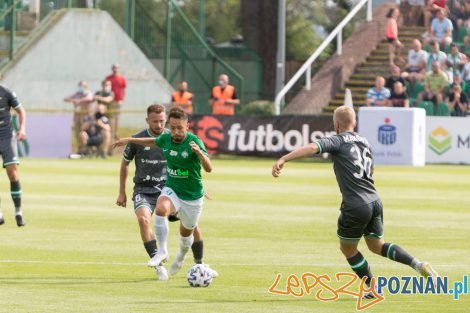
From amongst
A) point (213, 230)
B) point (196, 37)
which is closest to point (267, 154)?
point (196, 37)

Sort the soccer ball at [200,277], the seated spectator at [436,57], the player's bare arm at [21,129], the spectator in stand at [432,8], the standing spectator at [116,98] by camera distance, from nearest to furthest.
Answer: the soccer ball at [200,277]
the player's bare arm at [21,129]
the seated spectator at [436,57]
the standing spectator at [116,98]
the spectator in stand at [432,8]

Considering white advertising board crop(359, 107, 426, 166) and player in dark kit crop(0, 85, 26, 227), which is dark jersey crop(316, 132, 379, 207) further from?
white advertising board crop(359, 107, 426, 166)

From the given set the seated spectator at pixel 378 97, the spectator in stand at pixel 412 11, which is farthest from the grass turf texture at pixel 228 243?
the spectator in stand at pixel 412 11

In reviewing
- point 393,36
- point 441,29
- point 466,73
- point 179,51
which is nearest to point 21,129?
point 466,73

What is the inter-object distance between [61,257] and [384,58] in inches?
1217

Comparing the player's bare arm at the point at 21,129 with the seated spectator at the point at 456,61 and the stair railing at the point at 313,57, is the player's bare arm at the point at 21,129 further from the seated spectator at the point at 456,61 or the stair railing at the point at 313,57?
the stair railing at the point at 313,57

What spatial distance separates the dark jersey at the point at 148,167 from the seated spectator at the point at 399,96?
80.6 ft

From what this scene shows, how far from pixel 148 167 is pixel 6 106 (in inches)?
215

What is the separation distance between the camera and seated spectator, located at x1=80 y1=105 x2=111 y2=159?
40031 mm

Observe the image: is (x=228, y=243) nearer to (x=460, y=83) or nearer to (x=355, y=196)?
(x=355, y=196)

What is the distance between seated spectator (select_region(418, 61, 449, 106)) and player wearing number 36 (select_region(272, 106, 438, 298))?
26834 mm

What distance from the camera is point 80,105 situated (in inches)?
1658

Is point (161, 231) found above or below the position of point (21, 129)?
below

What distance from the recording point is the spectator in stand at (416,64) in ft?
133
